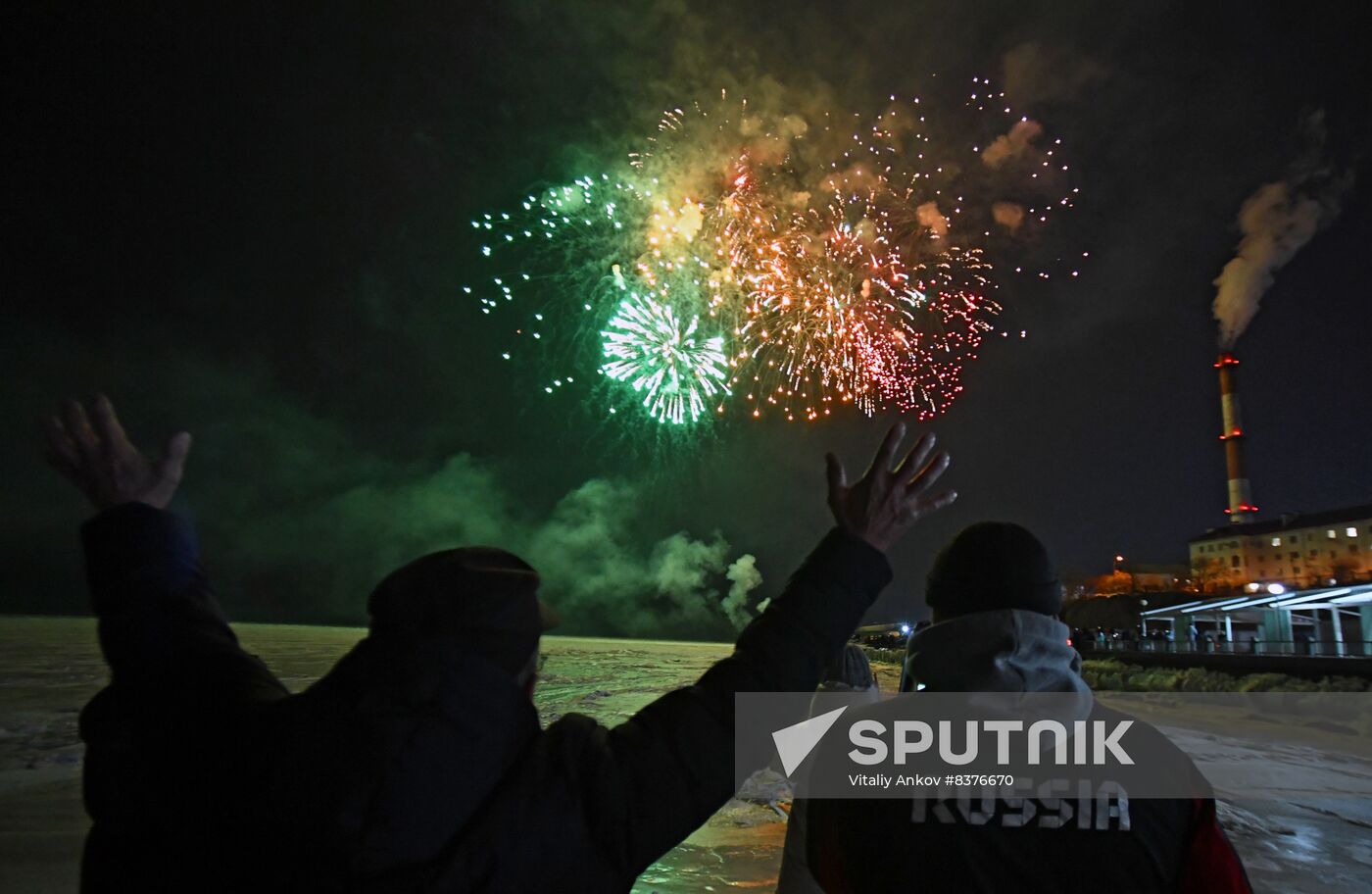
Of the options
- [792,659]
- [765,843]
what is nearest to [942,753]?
[792,659]

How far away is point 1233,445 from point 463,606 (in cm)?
9447

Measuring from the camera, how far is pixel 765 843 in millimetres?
6977

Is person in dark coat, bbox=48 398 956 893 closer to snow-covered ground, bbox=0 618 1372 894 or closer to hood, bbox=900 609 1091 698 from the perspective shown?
snow-covered ground, bbox=0 618 1372 894

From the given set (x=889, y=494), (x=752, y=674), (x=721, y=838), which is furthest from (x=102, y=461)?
(x=721, y=838)

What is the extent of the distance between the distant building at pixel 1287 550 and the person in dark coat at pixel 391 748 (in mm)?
77787

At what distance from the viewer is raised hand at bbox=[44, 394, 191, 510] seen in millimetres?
1835

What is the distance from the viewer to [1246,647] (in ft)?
103

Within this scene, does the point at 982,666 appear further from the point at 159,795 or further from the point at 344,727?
the point at 159,795

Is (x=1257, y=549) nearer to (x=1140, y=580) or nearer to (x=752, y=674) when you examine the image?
(x=1140, y=580)

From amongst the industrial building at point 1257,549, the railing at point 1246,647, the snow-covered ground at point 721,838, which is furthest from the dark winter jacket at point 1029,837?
the industrial building at point 1257,549

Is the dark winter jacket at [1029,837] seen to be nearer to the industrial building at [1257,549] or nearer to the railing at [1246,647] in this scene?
the railing at [1246,647]

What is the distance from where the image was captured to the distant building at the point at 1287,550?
71562 mm

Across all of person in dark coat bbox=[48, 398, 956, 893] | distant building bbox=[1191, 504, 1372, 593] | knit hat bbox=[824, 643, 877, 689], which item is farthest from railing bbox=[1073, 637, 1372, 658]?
distant building bbox=[1191, 504, 1372, 593]

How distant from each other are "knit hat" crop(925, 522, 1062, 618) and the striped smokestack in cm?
9047
